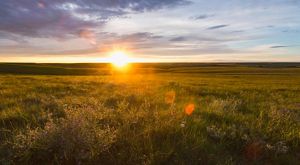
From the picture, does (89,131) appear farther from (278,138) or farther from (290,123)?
(290,123)

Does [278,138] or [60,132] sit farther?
[278,138]

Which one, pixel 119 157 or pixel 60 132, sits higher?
pixel 60 132

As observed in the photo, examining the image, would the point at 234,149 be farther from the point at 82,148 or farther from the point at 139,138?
the point at 82,148

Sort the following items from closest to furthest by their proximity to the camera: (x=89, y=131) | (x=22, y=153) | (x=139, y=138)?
(x=22, y=153) → (x=89, y=131) → (x=139, y=138)

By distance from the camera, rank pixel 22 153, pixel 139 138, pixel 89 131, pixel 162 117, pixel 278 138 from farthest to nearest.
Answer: pixel 162 117
pixel 278 138
pixel 139 138
pixel 89 131
pixel 22 153

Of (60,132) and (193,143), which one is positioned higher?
(60,132)

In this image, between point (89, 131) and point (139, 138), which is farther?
point (139, 138)

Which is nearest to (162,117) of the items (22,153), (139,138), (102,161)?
(139,138)

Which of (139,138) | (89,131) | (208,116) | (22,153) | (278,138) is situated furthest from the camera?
(208,116)

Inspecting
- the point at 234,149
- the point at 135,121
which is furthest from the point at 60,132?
the point at 234,149

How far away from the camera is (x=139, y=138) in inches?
195

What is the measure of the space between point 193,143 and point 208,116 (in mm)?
2292

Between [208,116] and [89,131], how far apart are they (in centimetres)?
356

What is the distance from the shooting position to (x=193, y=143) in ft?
16.3
